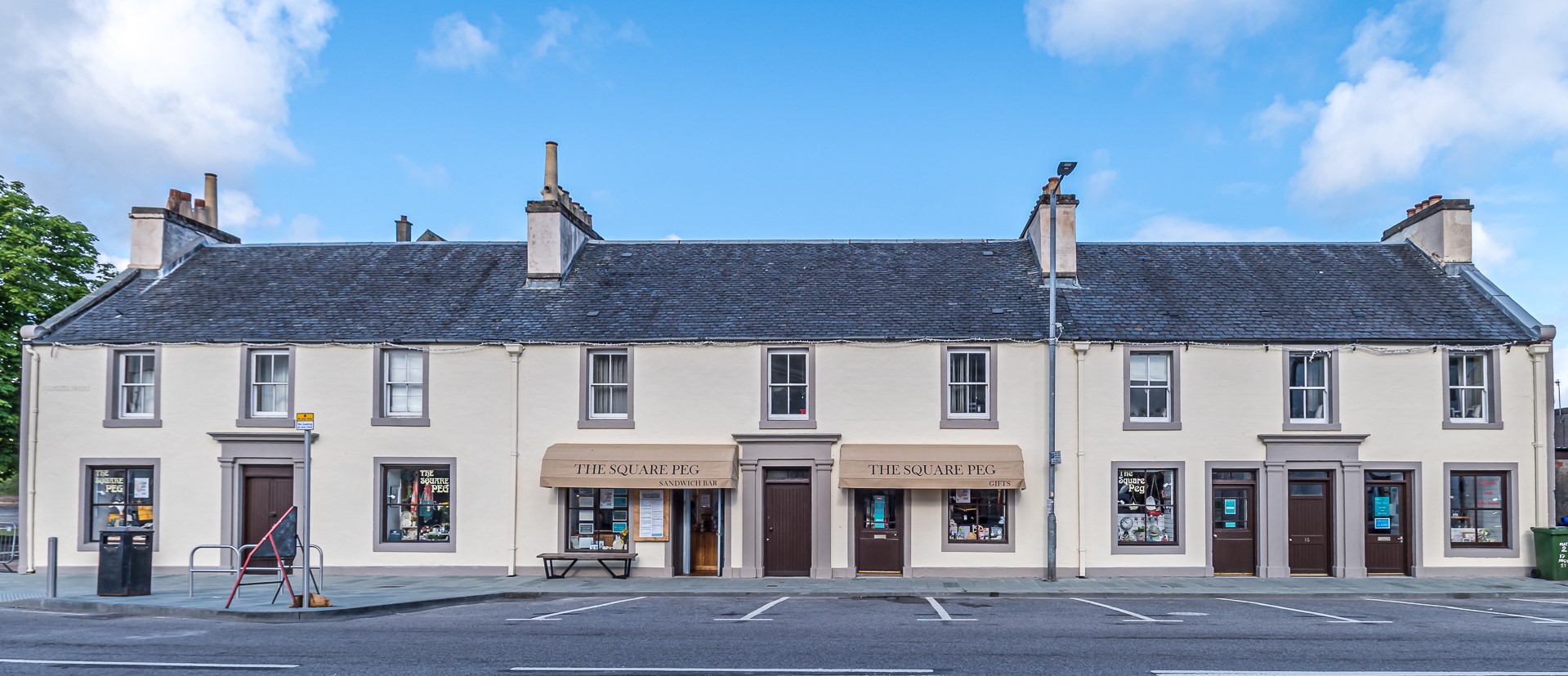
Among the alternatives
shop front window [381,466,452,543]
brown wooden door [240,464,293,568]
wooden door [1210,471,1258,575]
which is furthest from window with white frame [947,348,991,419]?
brown wooden door [240,464,293,568]

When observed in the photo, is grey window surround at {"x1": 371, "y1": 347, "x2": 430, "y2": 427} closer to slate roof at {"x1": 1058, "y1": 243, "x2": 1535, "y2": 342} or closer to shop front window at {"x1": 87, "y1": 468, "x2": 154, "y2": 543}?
shop front window at {"x1": 87, "y1": 468, "x2": 154, "y2": 543}

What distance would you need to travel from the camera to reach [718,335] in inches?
811

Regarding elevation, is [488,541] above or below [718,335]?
below

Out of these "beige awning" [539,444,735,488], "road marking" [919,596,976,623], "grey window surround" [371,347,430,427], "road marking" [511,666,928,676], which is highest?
"grey window surround" [371,347,430,427]

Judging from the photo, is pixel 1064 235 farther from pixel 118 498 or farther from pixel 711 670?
pixel 118 498

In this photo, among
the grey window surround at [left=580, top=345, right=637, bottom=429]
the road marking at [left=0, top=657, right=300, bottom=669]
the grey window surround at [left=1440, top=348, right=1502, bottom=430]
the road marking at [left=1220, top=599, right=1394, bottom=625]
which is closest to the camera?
the road marking at [left=0, top=657, right=300, bottom=669]

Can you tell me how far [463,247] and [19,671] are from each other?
585 inches

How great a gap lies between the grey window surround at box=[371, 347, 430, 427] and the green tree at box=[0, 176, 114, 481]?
37.5 ft

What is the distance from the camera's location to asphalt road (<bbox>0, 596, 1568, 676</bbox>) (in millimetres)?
10859

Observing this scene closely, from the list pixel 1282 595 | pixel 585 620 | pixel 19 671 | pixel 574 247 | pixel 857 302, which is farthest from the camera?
pixel 574 247

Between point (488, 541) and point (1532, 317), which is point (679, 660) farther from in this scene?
point (1532, 317)

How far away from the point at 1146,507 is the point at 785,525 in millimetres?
7203

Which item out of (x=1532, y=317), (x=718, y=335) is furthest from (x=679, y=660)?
(x=1532, y=317)

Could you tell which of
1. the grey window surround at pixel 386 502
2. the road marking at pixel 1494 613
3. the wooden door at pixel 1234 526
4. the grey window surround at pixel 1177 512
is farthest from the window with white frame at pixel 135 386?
the road marking at pixel 1494 613
